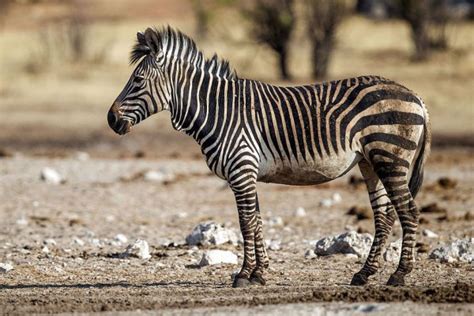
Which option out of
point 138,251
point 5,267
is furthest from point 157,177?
point 5,267

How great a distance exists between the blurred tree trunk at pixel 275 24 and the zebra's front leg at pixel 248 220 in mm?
19865

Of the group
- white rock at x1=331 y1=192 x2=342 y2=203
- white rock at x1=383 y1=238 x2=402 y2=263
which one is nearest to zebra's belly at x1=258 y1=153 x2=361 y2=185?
white rock at x1=383 y1=238 x2=402 y2=263

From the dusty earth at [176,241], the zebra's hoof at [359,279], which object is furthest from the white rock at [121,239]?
the zebra's hoof at [359,279]

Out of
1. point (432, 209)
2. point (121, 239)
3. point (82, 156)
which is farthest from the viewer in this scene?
point (82, 156)

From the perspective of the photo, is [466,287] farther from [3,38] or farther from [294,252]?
[3,38]

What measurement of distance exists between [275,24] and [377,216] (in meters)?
20.7

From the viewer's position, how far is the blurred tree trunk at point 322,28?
28859 millimetres

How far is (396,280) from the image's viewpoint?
872 cm

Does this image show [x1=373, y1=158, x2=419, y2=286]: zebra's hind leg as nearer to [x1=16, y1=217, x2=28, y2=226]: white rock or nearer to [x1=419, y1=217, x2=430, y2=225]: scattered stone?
[x1=419, y1=217, x2=430, y2=225]: scattered stone

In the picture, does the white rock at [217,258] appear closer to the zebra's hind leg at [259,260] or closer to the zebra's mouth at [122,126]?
the zebra's hind leg at [259,260]

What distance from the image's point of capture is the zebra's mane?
30.1 ft

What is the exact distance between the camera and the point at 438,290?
7.93 meters

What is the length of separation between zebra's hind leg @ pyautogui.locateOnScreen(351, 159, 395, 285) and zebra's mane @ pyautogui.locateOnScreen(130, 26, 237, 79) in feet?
4.47

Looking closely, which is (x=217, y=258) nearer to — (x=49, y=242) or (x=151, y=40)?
(x=151, y=40)
